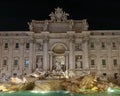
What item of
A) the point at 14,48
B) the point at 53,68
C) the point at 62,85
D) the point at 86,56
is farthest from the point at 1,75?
the point at 62,85

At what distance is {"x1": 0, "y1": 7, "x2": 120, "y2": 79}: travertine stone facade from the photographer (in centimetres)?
5441

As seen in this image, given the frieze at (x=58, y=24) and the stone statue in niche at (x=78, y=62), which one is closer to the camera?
the stone statue in niche at (x=78, y=62)

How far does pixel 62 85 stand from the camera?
112ft

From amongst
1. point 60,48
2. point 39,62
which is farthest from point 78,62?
point 39,62

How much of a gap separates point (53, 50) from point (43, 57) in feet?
8.62

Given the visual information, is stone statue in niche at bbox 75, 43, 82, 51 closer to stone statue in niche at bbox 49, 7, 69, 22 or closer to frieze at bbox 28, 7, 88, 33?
frieze at bbox 28, 7, 88, 33

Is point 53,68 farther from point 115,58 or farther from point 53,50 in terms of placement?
point 115,58

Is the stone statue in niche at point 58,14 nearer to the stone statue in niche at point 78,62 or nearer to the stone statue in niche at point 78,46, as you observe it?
the stone statue in niche at point 78,46

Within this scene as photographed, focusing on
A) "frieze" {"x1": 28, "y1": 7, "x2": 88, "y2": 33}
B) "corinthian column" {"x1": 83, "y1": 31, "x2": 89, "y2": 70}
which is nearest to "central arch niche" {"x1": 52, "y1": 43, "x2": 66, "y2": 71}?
"frieze" {"x1": 28, "y1": 7, "x2": 88, "y2": 33}

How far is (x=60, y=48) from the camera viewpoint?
183 ft

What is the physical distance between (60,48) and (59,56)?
1.78 m

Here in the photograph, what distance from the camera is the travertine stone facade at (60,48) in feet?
178

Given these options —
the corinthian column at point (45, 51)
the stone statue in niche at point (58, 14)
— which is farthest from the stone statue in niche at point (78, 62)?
the stone statue in niche at point (58, 14)

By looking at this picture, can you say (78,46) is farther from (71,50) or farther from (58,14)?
(58,14)
